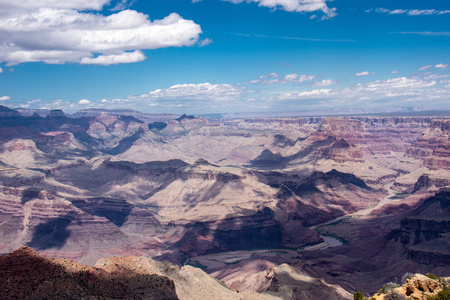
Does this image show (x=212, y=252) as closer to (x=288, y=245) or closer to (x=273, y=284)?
(x=288, y=245)

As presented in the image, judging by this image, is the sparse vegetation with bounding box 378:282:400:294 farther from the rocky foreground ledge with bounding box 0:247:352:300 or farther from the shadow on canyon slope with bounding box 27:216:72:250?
the shadow on canyon slope with bounding box 27:216:72:250

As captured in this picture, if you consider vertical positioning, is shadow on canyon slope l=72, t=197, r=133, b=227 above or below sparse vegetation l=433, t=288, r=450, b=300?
below

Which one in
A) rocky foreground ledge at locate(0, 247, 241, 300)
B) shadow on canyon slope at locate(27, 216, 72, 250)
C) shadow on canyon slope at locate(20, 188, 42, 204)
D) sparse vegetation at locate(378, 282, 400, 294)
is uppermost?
rocky foreground ledge at locate(0, 247, 241, 300)

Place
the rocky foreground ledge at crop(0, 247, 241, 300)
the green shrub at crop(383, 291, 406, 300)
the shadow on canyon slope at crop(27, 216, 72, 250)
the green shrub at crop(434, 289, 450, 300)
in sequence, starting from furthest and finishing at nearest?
the shadow on canyon slope at crop(27, 216, 72, 250), the rocky foreground ledge at crop(0, 247, 241, 300), the green shrub at crop(383, 291, 406, 300), the green shrub at crop(434, 289, 450, 300)

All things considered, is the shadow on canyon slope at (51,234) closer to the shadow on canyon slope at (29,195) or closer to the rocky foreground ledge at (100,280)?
the shadow on canyon slope at (29,195)

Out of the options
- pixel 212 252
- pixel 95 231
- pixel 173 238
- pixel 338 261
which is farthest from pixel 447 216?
pixel 95 231

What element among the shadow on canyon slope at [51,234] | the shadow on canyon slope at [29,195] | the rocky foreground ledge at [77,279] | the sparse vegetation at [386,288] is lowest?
the shadow on canyon slope at [51,234]

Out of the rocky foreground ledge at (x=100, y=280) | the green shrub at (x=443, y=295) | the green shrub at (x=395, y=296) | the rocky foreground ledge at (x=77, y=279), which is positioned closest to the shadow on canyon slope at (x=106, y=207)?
the rocky foreground ledge at (x=100, y=280)

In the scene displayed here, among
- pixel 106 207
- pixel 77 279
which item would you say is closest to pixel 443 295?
pixel 77 279

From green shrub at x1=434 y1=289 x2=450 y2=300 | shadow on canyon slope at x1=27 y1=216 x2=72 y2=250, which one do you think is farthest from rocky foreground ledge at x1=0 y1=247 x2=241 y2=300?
shadow on canyon slope at x1=27 y1=216 x2=72 y2=250

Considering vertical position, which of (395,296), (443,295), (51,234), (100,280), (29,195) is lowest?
(51,234)

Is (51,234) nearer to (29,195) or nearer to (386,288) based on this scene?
(29,195)
